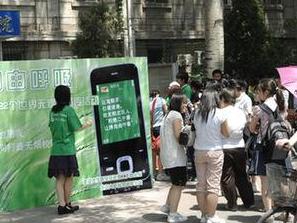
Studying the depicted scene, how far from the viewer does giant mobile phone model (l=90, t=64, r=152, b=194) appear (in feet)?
→ 31.8

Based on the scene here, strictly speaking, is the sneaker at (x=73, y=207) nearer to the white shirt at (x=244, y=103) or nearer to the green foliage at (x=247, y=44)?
the white shirt at (x=244, y=103)

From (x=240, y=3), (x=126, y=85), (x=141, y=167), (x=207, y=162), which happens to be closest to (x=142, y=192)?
(x=141, y=167)

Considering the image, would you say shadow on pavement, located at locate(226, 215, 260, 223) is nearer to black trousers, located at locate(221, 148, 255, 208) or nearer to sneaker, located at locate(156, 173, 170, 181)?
black trousers, located at locate(221, 148, 255, 208)

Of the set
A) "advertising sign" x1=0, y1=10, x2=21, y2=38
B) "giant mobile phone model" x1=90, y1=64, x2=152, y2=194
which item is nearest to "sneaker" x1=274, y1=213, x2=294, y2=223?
"giant mobile phone model" x1=90, y1=64, x2=152, y2=194

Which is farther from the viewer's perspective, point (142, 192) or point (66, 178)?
point (142, 192)

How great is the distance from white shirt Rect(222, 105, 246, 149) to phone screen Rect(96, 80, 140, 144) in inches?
81.3

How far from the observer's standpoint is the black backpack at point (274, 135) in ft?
21.0

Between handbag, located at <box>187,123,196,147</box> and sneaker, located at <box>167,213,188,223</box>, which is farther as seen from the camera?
sneaker, located at <box>167,213,188,223</box>

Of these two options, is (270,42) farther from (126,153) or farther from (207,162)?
(207,162)

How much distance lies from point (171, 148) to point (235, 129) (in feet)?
3.03

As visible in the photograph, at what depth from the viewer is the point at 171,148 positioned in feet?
25.8

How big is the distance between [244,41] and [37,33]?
690 cm

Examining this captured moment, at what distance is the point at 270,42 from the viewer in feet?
74.3

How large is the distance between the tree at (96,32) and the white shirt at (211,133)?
13221mm
